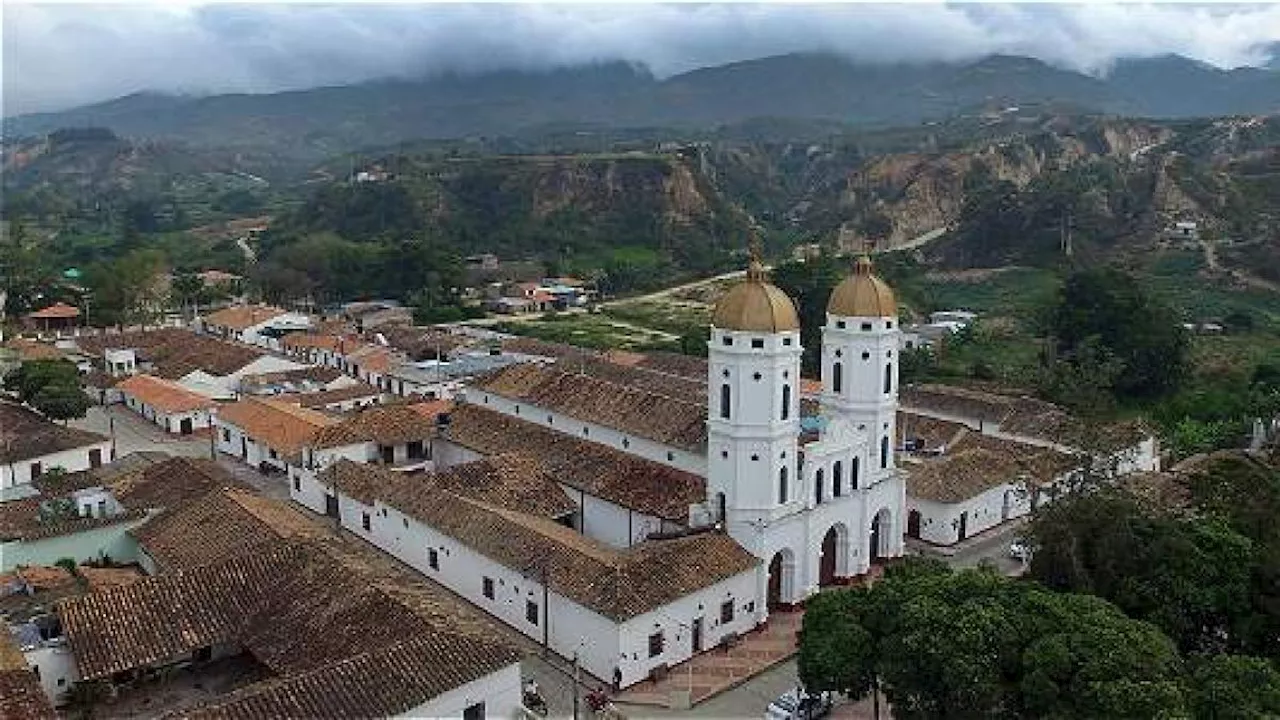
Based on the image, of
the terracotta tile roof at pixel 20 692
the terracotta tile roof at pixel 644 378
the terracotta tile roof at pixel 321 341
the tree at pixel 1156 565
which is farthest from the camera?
the terracotta tile roof at pixel 321 341

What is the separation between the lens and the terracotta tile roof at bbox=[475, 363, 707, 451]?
109ft

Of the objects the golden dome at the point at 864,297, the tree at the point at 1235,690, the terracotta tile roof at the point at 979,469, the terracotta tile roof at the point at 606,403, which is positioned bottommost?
the terracotta tile roof at the point at 979,469

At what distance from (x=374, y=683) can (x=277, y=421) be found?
23.5 meters

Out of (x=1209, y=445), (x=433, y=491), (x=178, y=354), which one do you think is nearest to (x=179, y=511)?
(x=433, y=491)

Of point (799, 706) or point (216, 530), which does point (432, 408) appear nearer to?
point (216, 530)

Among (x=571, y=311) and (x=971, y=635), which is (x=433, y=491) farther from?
(x=571, y=311)

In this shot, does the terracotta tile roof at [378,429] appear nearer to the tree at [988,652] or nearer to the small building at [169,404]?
the small building at [169,404]

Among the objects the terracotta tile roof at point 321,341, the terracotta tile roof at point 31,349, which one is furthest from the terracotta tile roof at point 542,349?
the terracotta tile roof at point 31,349

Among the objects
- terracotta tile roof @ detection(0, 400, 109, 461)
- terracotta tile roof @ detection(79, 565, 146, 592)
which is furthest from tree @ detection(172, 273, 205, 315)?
terracotta tile roof @ detection(79, 565, 146, 592)

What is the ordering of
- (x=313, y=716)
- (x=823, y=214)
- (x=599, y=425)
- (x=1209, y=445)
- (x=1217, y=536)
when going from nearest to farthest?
1. (x=313, y=716)
2. (x=1217, y=536)
3. (x=599, y=425)
4. (x=1209, y=445)
5. (x=823, y=214)

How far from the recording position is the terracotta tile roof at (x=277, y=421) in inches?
1570

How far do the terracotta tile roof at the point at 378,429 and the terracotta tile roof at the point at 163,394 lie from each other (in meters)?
11.3

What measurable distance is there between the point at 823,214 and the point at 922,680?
113586 millimetres

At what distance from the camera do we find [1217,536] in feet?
79.2
